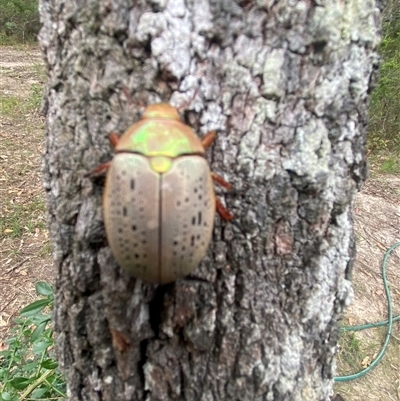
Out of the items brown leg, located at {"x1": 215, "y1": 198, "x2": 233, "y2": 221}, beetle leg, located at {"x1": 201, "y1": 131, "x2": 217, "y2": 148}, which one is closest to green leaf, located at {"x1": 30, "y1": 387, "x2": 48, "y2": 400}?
brown leg, located at {"x1": 215, "y1": 198, "x2": 233, "y2": 221}

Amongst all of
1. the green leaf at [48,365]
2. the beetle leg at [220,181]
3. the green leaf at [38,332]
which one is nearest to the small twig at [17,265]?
the green leaf at [38,332]

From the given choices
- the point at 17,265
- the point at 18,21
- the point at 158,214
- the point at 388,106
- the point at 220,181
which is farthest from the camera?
the point at 18,21

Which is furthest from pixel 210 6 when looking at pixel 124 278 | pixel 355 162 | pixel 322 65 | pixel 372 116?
pixel 372 116

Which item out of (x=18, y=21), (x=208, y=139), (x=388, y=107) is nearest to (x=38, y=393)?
(x=208, y=139)

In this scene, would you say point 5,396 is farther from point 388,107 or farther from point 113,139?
point 388,107

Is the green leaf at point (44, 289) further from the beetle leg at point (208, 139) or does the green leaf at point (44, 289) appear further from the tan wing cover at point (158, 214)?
the beetle leg at point (208, 139)

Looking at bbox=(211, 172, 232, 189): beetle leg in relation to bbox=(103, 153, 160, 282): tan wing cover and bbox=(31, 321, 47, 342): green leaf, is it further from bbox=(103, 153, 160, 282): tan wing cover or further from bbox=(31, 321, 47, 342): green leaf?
bbox=(31, 321, 47, 342): green leaf
